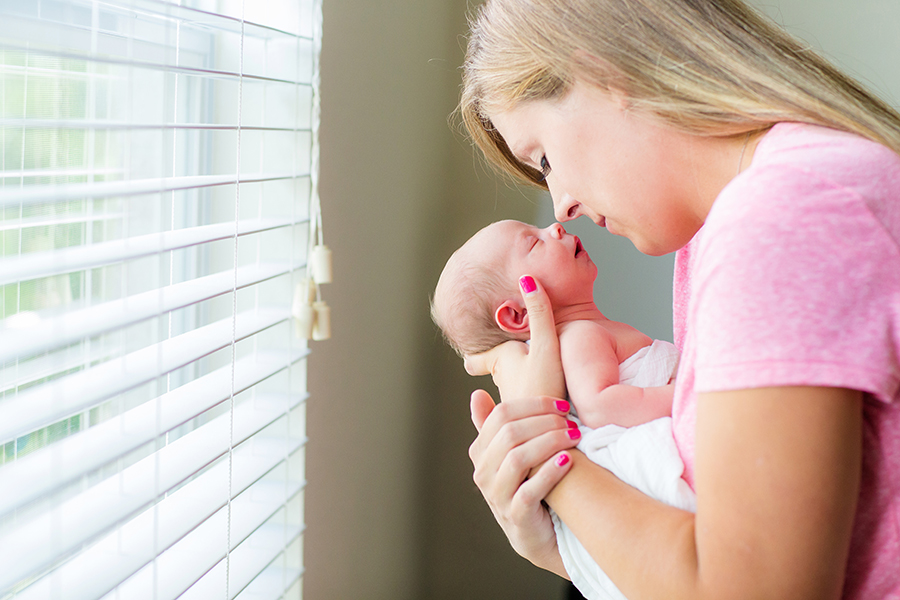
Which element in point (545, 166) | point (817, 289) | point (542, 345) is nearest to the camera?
point (817, 289)

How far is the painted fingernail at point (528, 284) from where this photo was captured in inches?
45.9

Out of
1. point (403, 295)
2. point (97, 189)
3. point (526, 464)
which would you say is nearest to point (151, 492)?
point (97, 189)

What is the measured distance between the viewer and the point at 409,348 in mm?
1688

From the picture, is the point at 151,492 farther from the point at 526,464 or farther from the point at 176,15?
the point at 176,15

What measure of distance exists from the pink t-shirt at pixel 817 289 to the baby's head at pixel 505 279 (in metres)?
0.64

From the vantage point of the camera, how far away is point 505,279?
4.21 ft

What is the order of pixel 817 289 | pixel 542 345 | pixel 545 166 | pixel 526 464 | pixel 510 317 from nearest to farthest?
pixel 817 289 < pixel 526 464 < pixel 545 166 < pixel 542 345 < pixel 510 317

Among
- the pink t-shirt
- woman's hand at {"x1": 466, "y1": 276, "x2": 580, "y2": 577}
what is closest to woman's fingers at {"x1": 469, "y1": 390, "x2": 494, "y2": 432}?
woman's hand at {"x1": 466, "y1": 276, "x2": 580, "y2": 577}

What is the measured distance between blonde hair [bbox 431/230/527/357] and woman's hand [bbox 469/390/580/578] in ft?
0.98

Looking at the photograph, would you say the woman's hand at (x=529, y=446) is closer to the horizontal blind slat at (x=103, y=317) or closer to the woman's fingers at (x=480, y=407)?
the woman's fingers at (x=480, y=407)

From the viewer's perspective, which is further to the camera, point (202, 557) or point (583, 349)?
point (583, 349)

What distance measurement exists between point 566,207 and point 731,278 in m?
0.49

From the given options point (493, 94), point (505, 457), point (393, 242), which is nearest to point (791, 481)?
point (505, 457)

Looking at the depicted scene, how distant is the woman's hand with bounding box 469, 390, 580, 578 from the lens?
35.1 inches
